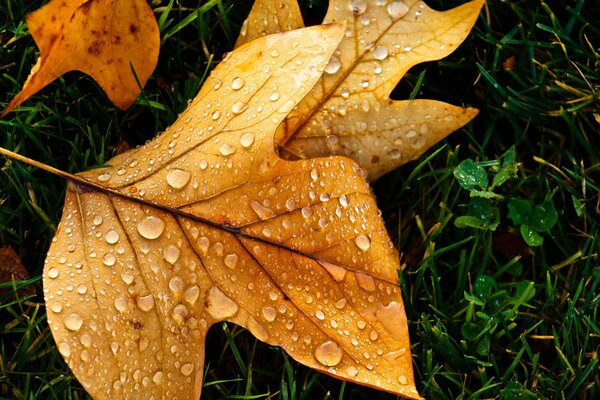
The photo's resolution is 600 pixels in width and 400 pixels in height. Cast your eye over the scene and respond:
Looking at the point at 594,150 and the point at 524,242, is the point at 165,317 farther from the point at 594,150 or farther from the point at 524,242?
the point at 594,150

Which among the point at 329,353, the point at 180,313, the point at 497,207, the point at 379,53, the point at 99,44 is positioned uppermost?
the point at 99,44

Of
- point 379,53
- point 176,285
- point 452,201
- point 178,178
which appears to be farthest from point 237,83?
point 452,201

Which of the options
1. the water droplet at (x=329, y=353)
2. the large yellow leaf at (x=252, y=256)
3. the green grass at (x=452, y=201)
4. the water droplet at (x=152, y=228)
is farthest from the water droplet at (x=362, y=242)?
the water droplet at (x=152, y=228)

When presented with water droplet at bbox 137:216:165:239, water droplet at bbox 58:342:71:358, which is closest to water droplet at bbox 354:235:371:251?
water droplet at bbox 137:216:165:239

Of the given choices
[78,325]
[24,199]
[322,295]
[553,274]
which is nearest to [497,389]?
[553,274]

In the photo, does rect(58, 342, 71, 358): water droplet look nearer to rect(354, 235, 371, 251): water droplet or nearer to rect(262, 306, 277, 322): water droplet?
rect(262, 306, 277, 322): water droplet

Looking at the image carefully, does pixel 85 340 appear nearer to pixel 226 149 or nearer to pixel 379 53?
pixel 226 149

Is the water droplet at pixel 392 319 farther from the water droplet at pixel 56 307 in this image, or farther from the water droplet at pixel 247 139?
the water droplet at pixel 56 307
